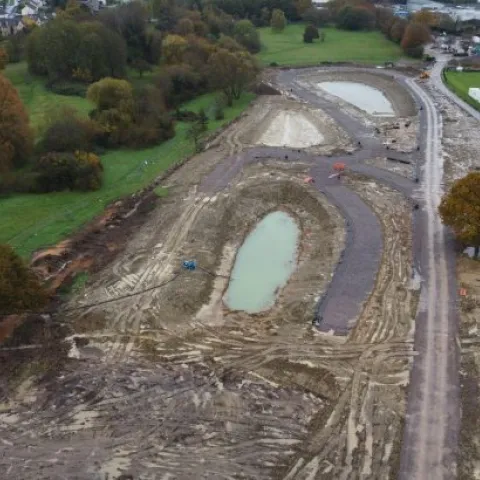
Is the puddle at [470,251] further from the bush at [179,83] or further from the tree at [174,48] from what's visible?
the tree at [174,48]

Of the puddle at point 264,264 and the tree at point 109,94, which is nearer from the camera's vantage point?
the puddle at point 264,264

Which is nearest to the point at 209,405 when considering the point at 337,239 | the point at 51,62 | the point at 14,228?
the point at 337,239

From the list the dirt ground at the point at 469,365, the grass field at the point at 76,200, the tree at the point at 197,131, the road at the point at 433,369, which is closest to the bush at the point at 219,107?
the grass field at the point at 76,200

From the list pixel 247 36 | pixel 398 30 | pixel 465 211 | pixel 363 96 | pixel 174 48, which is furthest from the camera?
pixel 398 30

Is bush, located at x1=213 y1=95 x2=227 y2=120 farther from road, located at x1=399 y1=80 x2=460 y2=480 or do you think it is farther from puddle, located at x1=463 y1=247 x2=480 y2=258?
puddle, located at x1=463 y1=247 x2=480 y2=258

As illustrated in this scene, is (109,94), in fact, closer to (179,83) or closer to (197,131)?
(197,131)

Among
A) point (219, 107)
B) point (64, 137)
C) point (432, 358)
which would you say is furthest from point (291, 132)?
point (432, 358)
